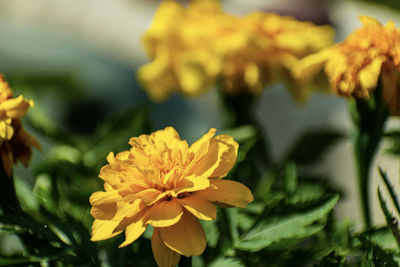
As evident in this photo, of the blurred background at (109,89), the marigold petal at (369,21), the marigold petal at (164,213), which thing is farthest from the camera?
the blurred background at (109,89)

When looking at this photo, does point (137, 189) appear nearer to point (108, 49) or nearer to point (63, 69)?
point (63, 69)

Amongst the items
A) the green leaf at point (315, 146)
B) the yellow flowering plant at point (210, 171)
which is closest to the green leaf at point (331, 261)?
the yellow flowering plant at point (210, 171)

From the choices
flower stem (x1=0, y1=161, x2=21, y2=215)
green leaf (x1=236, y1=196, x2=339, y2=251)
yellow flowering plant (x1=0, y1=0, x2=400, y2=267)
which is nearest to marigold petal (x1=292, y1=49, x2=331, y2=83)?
yellow flowering plant (x1=0, y1=0, x2=400, y2=267)

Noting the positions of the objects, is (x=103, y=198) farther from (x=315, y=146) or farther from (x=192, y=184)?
(x=315, y=146)

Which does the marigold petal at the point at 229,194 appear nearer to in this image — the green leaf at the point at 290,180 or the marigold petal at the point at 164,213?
the marigold petal at the point at 164,213

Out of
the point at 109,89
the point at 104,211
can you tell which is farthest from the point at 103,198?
the point at 109,89

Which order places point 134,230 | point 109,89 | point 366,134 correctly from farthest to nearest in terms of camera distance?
point 109,89
point 366,134
point 134,230
